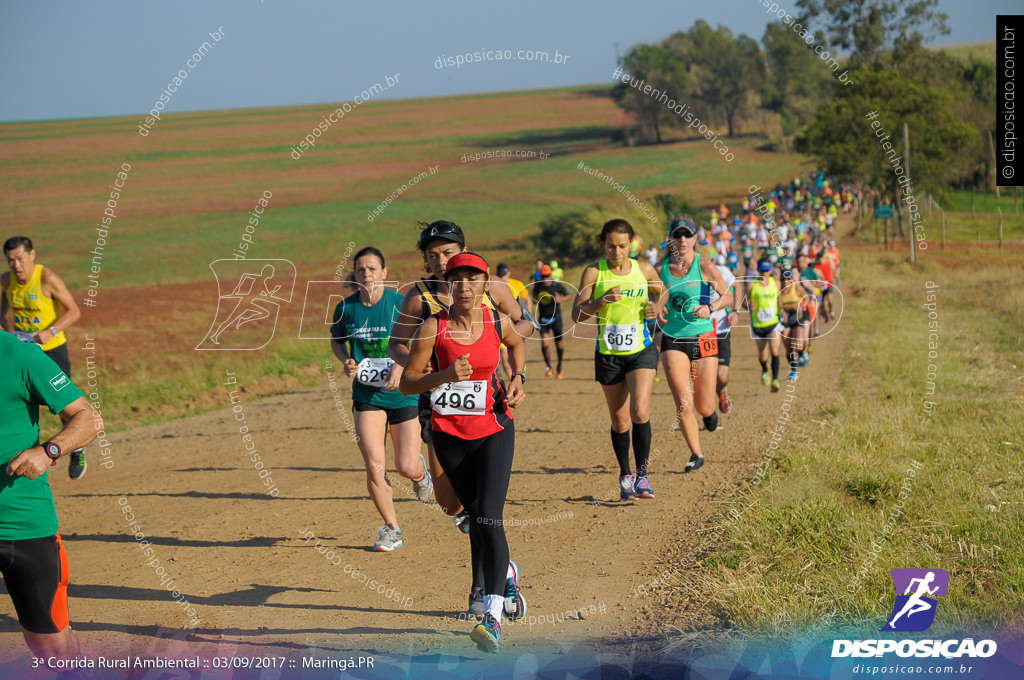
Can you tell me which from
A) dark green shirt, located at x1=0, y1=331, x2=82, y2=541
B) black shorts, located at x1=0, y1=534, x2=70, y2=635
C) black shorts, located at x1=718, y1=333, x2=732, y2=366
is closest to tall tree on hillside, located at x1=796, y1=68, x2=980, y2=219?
black shorts, located at x1=718, y1=333, x2=732, y2=366

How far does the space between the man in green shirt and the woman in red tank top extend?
165cm

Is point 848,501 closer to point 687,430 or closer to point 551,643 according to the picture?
point 687,430

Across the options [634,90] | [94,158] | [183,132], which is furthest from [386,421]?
[183,132]

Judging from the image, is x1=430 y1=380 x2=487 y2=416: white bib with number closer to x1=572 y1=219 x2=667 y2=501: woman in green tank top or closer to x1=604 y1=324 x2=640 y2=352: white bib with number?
x1=572 y1=219 x2=667 y2=501: woman in green tank top

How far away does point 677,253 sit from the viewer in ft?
24.9

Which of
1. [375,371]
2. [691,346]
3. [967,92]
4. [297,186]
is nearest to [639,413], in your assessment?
[691,346]

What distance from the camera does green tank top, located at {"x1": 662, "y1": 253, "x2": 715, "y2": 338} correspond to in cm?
755

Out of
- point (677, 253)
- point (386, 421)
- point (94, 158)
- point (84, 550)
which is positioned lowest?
point (84, 550)

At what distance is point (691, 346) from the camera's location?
303 inches

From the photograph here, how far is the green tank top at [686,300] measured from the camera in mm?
7551

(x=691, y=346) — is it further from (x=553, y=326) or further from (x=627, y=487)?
(x=553, y=326)

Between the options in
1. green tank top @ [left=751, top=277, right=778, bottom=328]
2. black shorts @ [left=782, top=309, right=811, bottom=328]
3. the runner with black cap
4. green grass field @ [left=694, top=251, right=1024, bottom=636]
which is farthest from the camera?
the runner with black cap

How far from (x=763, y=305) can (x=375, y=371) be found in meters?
6.82

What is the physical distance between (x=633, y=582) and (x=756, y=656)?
128 centimetres
